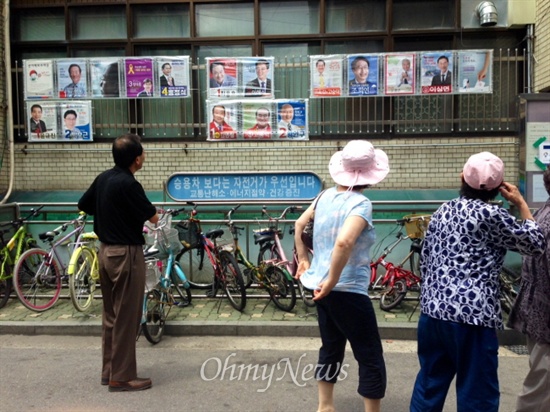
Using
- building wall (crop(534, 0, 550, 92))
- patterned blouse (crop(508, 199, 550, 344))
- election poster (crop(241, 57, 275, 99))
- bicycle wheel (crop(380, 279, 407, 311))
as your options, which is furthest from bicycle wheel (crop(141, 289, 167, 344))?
building wall (crop(534, 0, 550, 92))

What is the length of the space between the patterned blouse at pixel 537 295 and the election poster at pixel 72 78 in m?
7.31

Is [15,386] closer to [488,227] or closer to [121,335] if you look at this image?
[121,335]

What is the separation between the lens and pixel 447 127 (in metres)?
8.64

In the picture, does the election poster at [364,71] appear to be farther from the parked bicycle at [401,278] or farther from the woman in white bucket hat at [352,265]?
the woman in white bucket hat at [352,265]

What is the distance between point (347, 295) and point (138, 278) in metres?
1.97

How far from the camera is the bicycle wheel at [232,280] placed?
6.53 m

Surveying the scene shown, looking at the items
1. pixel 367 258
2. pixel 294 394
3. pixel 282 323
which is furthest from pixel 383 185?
pixel 367 258

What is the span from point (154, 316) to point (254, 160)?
364 cm

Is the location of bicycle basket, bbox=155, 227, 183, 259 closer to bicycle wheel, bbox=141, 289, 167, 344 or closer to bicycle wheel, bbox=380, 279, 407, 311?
bicycle wheel, bbox=141, 289, 167, 344

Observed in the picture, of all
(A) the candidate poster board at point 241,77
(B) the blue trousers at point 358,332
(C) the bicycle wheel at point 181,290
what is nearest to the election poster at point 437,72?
(A) the candidate poster board at point 241,77

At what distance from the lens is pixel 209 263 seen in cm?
725

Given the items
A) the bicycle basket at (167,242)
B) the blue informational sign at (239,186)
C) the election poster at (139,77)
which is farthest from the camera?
the election poster at (139,77)

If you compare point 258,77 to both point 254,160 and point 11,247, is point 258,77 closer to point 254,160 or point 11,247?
point 254,160

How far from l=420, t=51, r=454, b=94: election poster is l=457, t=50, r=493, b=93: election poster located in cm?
17
